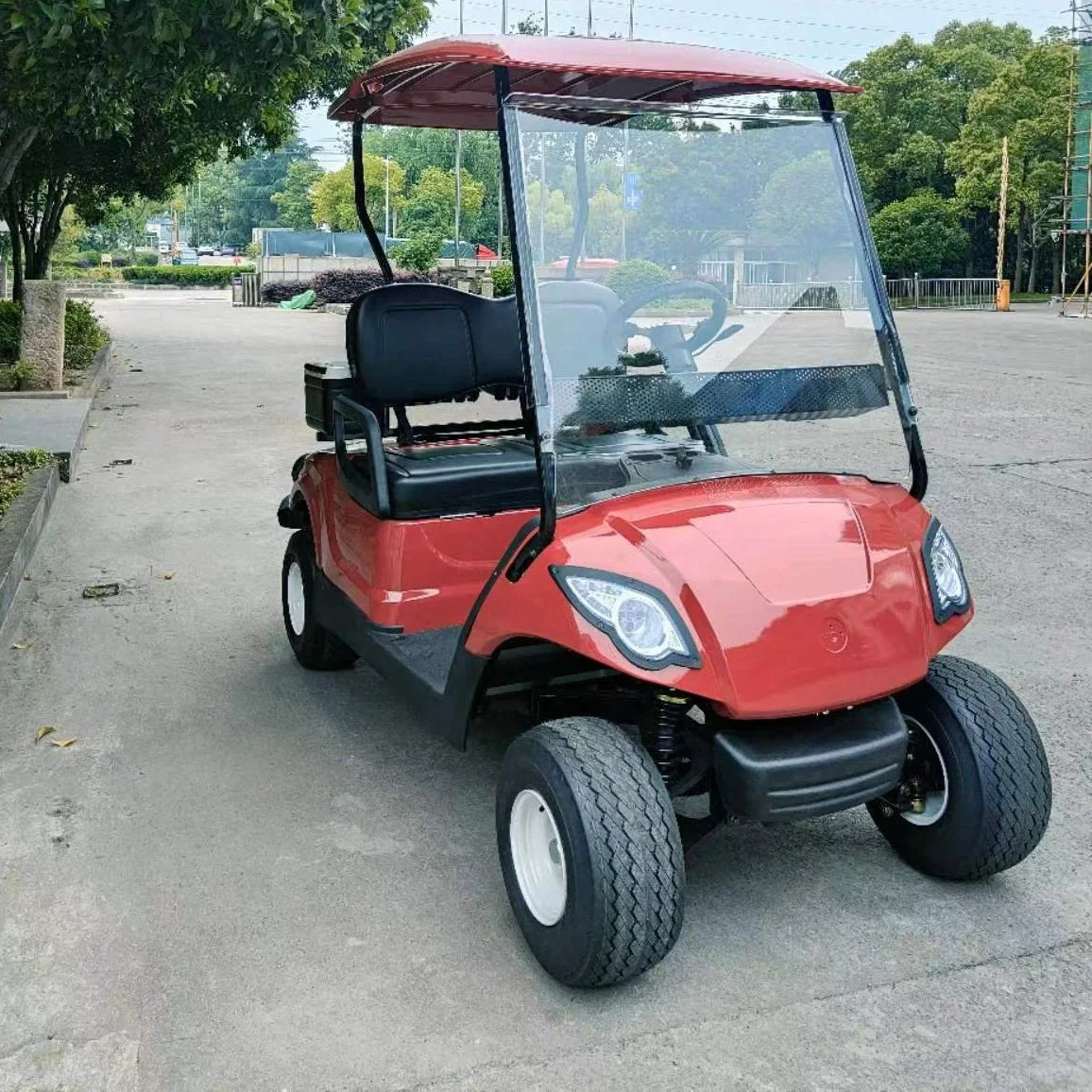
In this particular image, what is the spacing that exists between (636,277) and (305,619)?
208 cm

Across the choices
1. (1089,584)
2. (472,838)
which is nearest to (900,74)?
(1089,584)

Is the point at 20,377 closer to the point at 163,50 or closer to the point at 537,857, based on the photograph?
the point at 163,50

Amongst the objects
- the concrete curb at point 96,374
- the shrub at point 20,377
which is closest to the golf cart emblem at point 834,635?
the concrete curb at point 96,374

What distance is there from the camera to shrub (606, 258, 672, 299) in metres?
3.24

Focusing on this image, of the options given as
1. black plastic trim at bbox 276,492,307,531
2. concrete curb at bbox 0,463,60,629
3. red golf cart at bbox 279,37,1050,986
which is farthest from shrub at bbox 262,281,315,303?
red golf cart at bbox 279,37,1050,986

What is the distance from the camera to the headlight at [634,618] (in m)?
2.67

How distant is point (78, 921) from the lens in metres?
3.01

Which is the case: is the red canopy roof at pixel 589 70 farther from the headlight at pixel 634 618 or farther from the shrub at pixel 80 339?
the shrub at pixel 80 339

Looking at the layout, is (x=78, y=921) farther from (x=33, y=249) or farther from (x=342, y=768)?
(x=33, y=249)

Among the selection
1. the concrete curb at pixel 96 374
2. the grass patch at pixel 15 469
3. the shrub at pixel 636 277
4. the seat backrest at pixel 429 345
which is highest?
the shrub at pixel 636 277

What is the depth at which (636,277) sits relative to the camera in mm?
3283

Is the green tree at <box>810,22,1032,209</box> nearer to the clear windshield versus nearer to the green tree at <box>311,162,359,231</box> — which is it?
the green tree at <box>311,162,359,231</box>

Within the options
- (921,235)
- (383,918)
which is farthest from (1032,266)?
(383,918)

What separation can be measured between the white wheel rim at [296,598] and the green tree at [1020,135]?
43621mm
